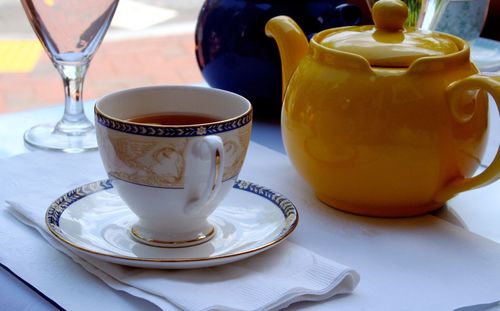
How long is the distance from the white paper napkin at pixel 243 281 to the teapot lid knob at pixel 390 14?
6.3 inches

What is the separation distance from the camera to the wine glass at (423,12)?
0.67 m

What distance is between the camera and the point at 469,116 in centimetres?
47

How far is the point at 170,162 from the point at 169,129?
0.02 meters

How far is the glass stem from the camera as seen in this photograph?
648 mm

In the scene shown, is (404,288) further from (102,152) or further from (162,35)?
(162,35)

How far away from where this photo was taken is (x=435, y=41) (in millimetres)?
492

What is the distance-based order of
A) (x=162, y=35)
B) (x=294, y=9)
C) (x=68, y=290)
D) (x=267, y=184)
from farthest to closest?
(x=162, y=35)
(x=294, y=9)
(x=267, y=184)
(x=68, y=290)

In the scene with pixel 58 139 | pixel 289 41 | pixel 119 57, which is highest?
pixel 289 41

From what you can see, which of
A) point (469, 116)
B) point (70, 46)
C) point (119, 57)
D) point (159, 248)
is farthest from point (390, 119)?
point (119, 57)

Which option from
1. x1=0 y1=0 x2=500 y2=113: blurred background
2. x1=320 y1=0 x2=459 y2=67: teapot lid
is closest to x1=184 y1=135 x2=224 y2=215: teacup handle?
x1=320 y1=0 x2=459 y2=67: teapot lid

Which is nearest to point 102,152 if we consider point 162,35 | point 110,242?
point 110,242

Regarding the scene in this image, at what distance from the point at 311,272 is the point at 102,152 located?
13 cm

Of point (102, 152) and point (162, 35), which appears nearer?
point (102, 152)

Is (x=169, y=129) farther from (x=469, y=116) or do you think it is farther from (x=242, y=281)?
(x=469, y=116)
